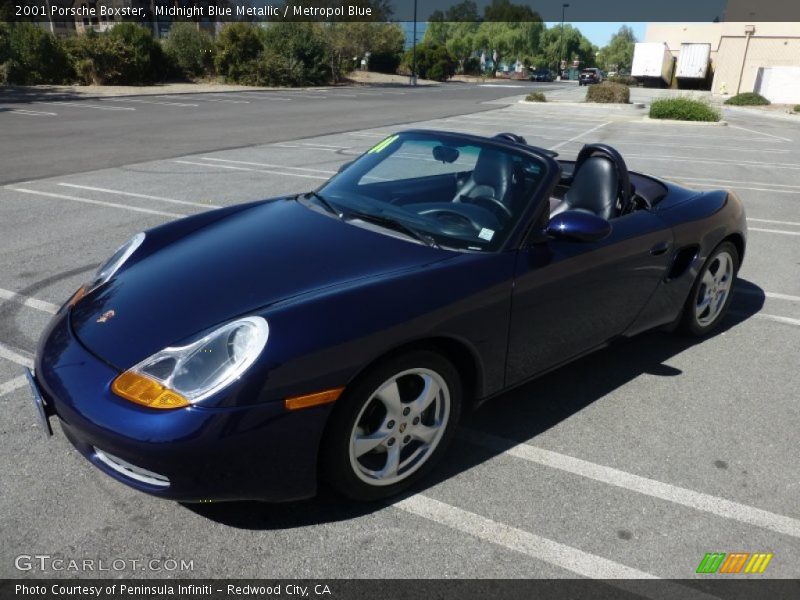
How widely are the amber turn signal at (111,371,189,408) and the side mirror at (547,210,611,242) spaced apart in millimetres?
1826

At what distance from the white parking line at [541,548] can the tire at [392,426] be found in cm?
15

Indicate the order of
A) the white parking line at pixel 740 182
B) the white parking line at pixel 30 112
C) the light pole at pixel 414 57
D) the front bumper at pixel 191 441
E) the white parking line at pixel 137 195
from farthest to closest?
the light pole at pixel 414 57, the white parking line at pixel 30 112, the white parking line at pixel 740 182, the white parking line at pixel 137 195, the front bumper at pixel 191 441

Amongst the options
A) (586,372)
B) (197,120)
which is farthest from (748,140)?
(586,372)

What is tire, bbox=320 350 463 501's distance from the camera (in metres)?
2.47

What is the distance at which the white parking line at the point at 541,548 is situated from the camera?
236cm

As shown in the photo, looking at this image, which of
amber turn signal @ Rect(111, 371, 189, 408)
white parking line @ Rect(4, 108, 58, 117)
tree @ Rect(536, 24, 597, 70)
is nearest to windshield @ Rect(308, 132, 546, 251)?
amber turn signal @ Rect(111, 371, 189, 408)

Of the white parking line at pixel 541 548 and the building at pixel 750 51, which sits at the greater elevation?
the building at pixel 750 51

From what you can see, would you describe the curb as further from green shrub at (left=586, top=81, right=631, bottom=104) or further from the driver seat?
the driver seat

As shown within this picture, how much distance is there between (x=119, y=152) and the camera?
39.5ft

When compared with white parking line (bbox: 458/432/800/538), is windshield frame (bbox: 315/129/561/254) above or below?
above

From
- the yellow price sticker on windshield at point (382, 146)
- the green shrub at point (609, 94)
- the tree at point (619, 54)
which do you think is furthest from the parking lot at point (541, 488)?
the tree at point (619, 54)

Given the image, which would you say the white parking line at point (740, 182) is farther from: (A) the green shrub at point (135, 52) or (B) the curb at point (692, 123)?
(A) the green shrub at point (135, 52)

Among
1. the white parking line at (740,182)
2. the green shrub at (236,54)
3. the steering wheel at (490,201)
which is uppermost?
the green shrub at (236,54)

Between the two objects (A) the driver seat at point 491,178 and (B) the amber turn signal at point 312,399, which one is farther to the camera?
(A) the driver seat at point 491,178
